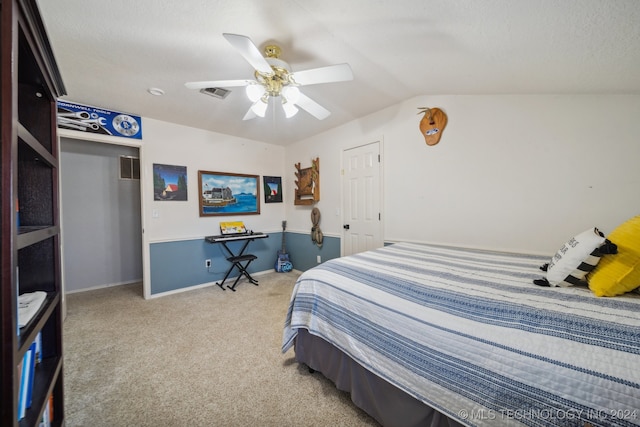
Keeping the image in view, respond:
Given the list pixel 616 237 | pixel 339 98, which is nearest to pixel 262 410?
pixel 616 237

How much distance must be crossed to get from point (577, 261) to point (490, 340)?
77 centimetres

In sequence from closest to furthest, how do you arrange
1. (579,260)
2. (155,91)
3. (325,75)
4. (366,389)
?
(579,260) → (366,389) → (325,75) → (155,91)

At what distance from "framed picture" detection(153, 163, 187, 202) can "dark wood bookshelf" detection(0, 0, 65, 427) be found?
89.6 inches

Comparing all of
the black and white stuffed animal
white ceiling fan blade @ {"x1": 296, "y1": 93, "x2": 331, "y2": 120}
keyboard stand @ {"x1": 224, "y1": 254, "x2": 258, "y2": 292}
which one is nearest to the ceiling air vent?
white ceiling fan blade @ {"x1": 296, "y1": 93, "x2": 331, "y2": 120}

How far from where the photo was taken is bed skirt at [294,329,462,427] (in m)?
1.07

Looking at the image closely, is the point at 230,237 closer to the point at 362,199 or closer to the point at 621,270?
the point at 362,199

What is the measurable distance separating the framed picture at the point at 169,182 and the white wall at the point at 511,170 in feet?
9.40

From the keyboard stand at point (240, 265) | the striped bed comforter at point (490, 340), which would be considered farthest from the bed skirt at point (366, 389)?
the keyboard stand at point (240, 265)

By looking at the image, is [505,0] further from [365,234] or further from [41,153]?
[365,234]

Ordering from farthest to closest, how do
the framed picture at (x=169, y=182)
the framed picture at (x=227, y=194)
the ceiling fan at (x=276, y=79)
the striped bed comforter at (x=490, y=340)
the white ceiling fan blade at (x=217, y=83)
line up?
the framed picture at (x=227, y=194) → the framed picture at (x=169, y=182) → the white ceiling fan blade at (x=217, y=83) → the ceiling fan at (x=276, y=79) → the striped bed comforter at (x=490, y=340)

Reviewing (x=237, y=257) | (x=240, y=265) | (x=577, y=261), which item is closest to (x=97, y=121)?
(x=237, y=257)

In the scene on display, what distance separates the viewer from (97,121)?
2840 millimetres

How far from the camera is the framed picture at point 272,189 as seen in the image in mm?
4365

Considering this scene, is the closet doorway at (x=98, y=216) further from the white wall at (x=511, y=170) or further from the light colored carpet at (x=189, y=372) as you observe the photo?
the white wall at (x=511, y=170)
